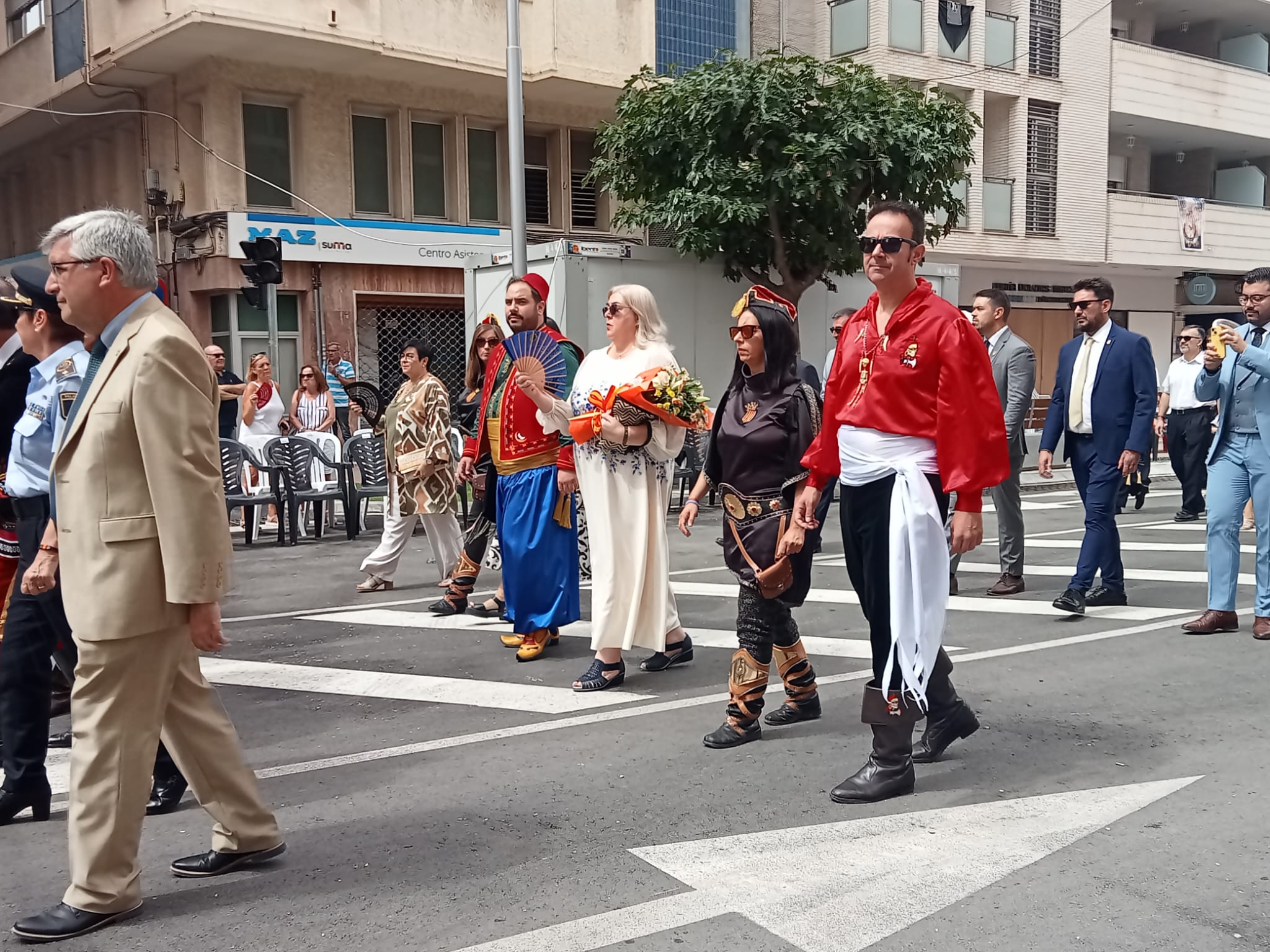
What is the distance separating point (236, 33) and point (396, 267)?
14.0 ft

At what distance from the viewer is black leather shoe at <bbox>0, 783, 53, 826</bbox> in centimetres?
450

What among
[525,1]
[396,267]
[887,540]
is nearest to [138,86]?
[396,267]

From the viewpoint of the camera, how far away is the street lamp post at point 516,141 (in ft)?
47.9

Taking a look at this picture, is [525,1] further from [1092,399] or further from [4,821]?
[4,821]

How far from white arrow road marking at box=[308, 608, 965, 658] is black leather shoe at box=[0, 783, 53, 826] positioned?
3.66 metres

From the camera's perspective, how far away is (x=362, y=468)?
1302cm

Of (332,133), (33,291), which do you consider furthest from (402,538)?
(332,133)

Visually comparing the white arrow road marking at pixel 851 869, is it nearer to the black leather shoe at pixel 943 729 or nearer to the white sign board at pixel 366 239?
the black leather shoe at pixel 943 729

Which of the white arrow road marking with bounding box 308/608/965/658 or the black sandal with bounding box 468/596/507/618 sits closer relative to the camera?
the white arrow road marking with bounding box 308/608/965/658

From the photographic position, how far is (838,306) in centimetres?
1858

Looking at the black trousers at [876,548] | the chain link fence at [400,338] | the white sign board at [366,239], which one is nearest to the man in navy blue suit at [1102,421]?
the black trousers at [876,548]

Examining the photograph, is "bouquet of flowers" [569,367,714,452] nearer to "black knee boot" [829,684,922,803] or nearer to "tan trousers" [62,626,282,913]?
"black knee boot" [829,684,922,803]

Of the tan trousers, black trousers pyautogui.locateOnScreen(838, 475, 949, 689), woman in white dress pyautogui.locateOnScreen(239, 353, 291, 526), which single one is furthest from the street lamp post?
the tan trousers

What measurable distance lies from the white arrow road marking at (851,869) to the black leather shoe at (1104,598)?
3961 millimetres
